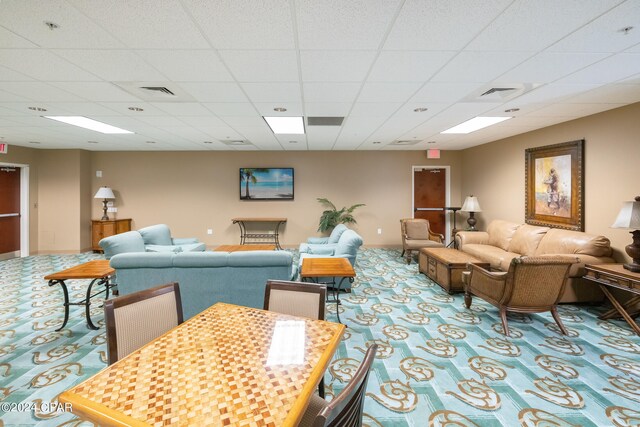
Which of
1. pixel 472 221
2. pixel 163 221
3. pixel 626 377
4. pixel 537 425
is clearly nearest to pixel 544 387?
pixel 537 425

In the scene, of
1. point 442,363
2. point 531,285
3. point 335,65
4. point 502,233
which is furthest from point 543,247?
point 335,65

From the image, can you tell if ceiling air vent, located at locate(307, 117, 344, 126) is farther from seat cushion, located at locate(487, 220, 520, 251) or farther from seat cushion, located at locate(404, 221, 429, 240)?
seat cushion, located at locate(487, 220, 520, 251)

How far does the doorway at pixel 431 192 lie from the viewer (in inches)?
285

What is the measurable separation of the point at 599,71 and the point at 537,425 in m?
2.86

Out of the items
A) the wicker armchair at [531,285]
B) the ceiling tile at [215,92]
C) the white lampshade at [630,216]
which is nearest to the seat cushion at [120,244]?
the ceiling tile at [215,92]

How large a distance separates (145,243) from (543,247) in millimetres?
6109

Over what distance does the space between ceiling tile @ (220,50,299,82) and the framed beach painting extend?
446cm

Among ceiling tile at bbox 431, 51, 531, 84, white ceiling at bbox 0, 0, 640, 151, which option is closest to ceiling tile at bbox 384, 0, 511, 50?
white ceiling at bbox 0, 0, 640, 151

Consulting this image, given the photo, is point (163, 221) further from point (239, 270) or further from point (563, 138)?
point (563, 138)

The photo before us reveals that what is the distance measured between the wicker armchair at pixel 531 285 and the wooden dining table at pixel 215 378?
2.14m

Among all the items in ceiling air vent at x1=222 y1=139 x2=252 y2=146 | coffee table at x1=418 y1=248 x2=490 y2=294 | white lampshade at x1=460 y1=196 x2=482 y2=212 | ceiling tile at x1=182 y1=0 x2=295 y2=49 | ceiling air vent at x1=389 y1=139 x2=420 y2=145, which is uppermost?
ceiling air vent at x1=389 y1=139 x2=420 y2=145

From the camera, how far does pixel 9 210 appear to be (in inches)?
238

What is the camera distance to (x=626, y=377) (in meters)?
2.13

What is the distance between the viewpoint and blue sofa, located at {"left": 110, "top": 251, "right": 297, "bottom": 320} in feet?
9.27
